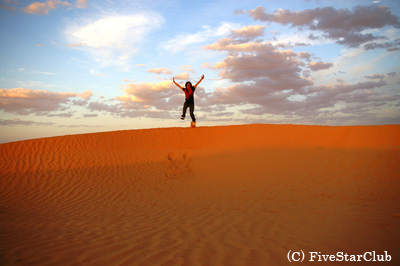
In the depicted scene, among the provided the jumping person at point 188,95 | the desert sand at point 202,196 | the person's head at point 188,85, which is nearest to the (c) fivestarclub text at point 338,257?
the desert sand at point 202,196

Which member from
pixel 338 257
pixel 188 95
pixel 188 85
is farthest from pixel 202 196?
pixel 188 85

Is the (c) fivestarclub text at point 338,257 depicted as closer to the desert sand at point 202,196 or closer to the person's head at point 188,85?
the desert sand at point 202,196

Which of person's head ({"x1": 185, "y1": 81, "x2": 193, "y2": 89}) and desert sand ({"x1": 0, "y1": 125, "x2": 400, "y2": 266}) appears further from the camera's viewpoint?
person's head ({"x1": 185, "y1": 81, "x2": 193, "y2": 89})

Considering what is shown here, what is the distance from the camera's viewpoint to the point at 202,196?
302 inches

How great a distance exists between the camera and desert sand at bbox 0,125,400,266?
11.7 ft

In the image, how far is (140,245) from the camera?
3752 mm

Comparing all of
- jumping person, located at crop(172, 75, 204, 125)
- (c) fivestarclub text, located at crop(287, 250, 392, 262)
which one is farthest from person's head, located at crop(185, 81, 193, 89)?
(c) fivestarclub text, located at crop(287, 250, 392, 262)

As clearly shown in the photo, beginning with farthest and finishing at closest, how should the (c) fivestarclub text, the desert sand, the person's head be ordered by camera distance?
the person's head
the desert sand
the (c) fivestarclub text

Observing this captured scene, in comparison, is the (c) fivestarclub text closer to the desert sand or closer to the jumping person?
the desert sand

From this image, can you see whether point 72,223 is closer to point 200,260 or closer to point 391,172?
point 200,260

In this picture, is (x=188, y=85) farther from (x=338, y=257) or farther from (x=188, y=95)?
(x=338, y=257)

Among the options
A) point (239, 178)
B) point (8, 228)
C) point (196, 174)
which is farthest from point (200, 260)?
point (196, 174)

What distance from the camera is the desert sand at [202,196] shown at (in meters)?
3.57

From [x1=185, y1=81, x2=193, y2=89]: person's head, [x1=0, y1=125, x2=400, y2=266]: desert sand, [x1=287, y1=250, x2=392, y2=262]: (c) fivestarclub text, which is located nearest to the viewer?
[x1=287, y1=250, x2=392, y2=262]: (c) fivestarclub text
